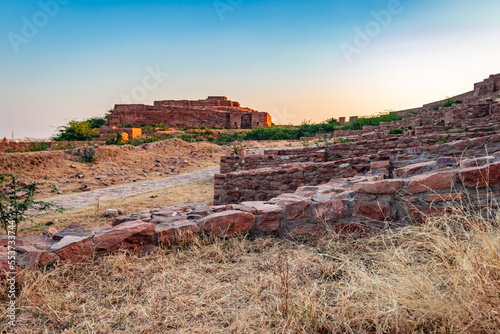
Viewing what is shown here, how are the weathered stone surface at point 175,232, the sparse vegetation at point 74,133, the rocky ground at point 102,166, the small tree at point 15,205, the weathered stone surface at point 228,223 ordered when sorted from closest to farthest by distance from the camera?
the weathered stone surface at point 175,232 → the weathered stone surface at point 228,223 → the small tree at point 15,205 → the rocky ground at point 102,166 → the sparse vegetation at point 74,133

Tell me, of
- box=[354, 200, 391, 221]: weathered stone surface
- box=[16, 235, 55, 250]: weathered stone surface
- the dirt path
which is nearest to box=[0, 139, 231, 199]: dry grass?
the dirt path

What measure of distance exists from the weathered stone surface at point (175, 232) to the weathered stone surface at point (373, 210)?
1622 mm

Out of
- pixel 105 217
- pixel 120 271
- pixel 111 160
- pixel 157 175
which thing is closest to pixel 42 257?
pixel 120 271

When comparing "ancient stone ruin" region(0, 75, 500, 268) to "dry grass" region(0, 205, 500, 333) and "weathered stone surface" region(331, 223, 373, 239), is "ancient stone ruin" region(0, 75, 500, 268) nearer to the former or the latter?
"weathered stone surface" region(331, 223, 373, 239)

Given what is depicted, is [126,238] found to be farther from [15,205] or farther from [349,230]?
[15,205]

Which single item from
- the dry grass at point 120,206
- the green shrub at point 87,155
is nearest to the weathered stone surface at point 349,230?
the dry grass at point 120,206

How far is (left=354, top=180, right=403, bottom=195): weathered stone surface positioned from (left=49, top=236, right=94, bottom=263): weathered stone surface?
2.57 m

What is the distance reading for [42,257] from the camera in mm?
2211

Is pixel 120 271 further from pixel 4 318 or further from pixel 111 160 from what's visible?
pixel 111 160

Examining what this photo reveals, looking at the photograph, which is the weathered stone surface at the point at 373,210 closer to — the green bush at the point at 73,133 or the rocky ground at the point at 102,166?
the rocky ground at the point at 102,166

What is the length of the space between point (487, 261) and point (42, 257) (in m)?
3.00

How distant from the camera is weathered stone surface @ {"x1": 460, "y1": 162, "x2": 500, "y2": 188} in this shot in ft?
7.32

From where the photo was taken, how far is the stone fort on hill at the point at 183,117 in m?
29.8

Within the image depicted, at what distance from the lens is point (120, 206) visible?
6516mm
